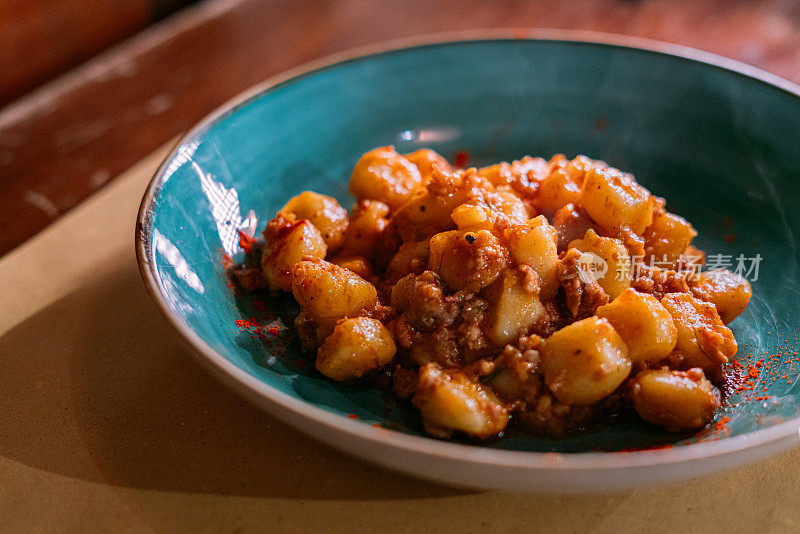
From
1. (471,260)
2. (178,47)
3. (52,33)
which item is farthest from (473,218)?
(52,33)

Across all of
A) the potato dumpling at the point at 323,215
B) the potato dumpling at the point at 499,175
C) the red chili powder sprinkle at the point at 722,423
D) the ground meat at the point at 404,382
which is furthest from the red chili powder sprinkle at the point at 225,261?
the red chili powder sprinkle at the point at 722,423

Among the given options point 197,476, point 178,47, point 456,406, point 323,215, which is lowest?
point 197,476

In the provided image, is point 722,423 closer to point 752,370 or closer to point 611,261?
point 752,370

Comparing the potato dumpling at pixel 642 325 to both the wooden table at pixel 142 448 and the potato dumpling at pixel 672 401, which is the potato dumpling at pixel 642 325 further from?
the wooden table at pixel 142 448

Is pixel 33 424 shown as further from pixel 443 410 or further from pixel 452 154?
pixel 452 154

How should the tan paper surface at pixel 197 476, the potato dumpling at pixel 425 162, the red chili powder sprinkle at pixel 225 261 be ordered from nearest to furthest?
the tan paper surface at pixel 197 476
the red chili powder sprinkle at pixel 225 261
the potato dumpling at pixel 425 162

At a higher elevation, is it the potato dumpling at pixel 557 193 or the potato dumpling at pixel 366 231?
the potato dumpling at pixel 557 193

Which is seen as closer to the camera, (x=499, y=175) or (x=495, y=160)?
(x=499, y=175)

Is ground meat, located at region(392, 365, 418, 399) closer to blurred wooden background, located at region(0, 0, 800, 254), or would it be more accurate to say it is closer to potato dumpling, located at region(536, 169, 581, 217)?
potato dumpling, located at region(536, 169, 581, 217)
